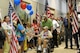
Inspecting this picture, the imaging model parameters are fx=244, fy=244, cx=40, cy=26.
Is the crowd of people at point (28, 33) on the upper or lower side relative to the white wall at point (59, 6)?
lower

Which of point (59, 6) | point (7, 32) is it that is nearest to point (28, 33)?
point (7, 32)

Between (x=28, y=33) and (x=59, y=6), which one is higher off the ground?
(x=59, y=6)

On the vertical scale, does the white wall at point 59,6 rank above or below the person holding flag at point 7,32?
above

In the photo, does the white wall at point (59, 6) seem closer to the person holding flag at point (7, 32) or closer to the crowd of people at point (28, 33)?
the crowd of people at point (28, 33)

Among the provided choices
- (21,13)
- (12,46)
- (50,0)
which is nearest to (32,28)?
(21,13)

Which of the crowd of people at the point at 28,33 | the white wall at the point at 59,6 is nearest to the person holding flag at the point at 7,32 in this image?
the crowd of people at the point at 28,33

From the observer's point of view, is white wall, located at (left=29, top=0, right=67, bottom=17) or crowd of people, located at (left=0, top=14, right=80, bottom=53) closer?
crowd of people, located at (left=0, top=14, right=80, bottom=53)

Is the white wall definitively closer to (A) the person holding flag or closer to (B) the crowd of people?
(B) the crowd of people

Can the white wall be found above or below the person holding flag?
above

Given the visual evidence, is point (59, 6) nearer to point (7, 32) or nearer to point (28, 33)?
point (28, 33)

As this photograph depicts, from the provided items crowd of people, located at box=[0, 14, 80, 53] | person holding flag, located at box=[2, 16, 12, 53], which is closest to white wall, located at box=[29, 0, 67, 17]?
crowd of people, located at box=[0, 14, 80, 53]

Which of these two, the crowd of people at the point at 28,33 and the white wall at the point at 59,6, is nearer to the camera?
the crowd of people at the point at 28,33

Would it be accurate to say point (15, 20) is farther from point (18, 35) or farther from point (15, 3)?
point (15, 3)

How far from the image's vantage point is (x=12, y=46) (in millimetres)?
7926
